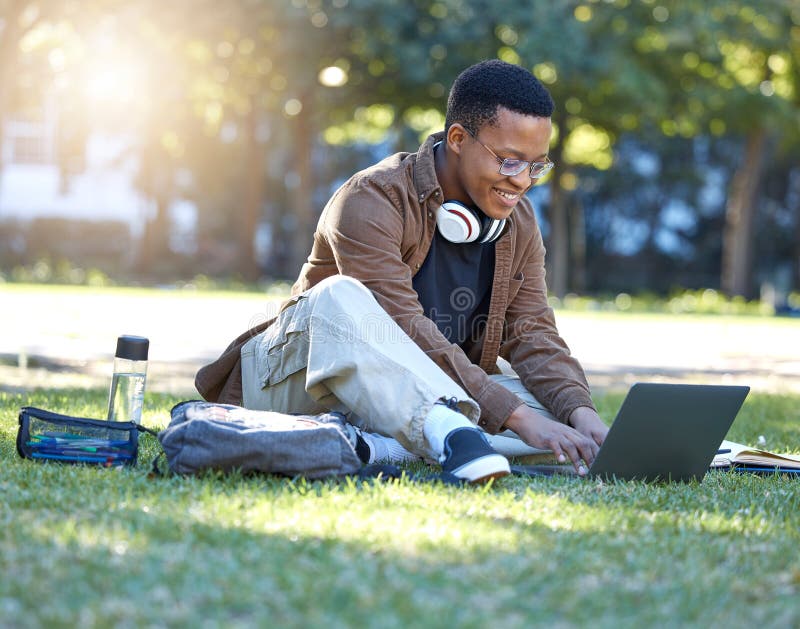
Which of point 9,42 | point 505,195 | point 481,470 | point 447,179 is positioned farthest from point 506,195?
point 9,42

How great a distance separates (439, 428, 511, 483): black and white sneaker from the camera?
367 centimetres

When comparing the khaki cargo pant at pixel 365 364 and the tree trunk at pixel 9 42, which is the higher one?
the tree trunk at pixel 9 42

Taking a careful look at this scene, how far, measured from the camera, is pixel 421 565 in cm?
271

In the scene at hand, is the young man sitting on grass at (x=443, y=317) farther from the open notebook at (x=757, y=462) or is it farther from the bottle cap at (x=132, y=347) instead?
the open notebook at (x=757, y=462)

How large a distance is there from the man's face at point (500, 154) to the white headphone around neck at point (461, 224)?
0.05 m

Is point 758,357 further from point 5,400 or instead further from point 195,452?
point 195,452

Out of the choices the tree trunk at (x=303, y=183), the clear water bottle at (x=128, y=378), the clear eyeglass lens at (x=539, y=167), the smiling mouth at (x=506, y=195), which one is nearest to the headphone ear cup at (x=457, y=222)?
the smiling mouth at (x=506, y=195)

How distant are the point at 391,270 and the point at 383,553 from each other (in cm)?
161

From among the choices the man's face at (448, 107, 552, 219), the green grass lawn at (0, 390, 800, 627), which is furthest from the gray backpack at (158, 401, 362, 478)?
the man's face at (448, 107, 552, 219)

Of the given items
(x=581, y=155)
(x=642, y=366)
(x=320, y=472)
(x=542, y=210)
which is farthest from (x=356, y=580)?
A: (x=542, y=210)

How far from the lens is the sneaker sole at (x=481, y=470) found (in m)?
3.67

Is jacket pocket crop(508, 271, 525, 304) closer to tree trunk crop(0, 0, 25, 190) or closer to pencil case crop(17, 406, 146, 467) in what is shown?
pencil case crop(17, 406, 146, 467)

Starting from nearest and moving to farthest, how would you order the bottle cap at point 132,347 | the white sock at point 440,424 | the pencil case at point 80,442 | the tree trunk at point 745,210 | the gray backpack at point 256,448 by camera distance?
the gray backpack at point 256,448 → the white sock at point 440,424 → the pencil case at point 80,442 → the bottle cap at point 132,347 → the tree trunk at point 745,210

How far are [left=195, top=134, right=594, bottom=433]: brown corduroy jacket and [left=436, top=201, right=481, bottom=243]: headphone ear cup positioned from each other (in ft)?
0.14
